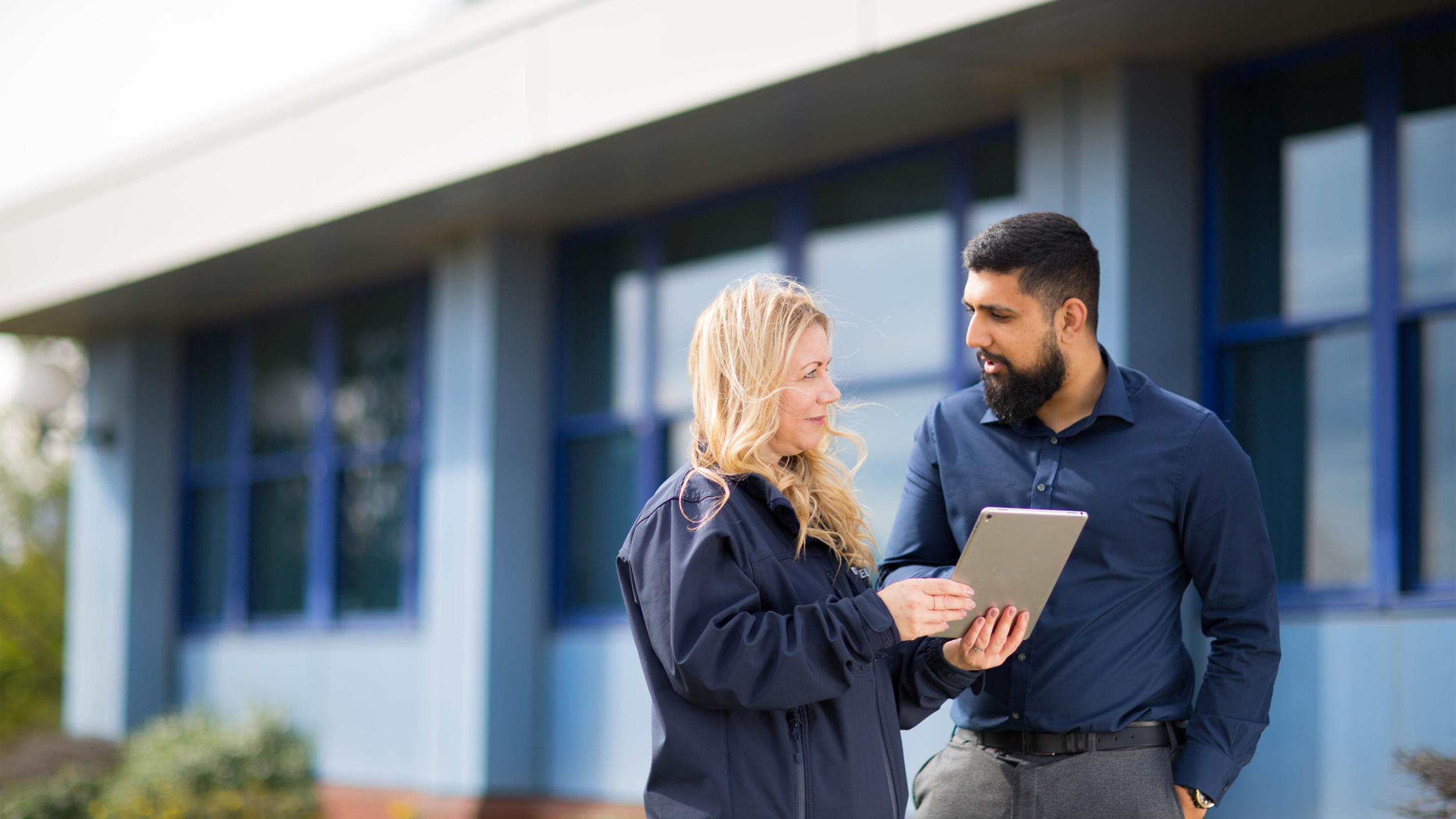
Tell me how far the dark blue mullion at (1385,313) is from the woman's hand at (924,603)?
3.18 metres

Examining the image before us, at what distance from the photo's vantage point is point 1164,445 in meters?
3.13

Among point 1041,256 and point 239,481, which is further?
point 239,481

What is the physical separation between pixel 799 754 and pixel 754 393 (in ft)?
2.32

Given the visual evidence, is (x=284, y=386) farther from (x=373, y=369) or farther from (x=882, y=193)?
(x=882, y=193)

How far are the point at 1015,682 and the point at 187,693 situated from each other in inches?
377

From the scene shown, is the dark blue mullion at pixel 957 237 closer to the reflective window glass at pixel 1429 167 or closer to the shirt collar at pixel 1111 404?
the reflective window glass at pixel 1429 167

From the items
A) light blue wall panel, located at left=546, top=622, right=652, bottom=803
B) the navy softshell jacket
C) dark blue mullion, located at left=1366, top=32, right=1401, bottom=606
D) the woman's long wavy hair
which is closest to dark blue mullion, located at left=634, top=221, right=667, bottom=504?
light blue wall panel, located at left=546, top=622, right=652, bottom=803

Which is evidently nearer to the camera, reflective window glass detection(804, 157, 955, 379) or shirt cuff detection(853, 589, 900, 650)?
shirt cuff detection(853, 589, 900, 650)

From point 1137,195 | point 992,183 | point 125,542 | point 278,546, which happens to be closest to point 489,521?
point 278,546

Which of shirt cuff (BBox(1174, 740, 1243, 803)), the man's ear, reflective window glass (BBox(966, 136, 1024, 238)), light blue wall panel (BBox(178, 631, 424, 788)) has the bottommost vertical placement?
light blue wall panel (BBox(178, 631, 424, 788))

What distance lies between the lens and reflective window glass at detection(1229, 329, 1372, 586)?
5398mm

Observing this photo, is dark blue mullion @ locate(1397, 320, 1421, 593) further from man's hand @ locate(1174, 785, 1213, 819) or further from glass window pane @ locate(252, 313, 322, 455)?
glass window pane @ locate(252, 313, 322, 455)

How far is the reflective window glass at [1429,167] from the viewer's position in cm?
523

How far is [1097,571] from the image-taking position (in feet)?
10.2
